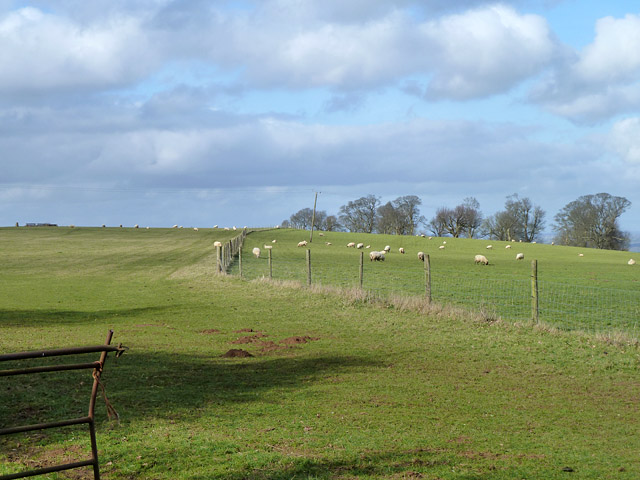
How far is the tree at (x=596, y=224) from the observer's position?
88188 mm

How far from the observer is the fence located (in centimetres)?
1834

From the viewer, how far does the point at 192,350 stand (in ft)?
42.7

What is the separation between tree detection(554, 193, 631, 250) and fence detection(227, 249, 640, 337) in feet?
205

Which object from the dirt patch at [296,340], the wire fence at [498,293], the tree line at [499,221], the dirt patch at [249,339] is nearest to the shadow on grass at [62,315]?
the dirt patch at [249,339]


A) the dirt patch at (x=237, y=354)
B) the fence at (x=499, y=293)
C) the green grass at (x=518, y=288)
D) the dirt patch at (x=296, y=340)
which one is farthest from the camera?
the green grass at (x=518, y=288)

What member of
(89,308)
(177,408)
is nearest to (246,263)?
(89,308)

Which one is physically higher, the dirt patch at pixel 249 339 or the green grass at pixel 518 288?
the green grass at pixel 518 288

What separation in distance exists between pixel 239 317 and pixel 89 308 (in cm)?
598

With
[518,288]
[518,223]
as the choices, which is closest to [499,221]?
[518,223]

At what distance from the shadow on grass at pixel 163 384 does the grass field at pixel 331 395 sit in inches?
1.6

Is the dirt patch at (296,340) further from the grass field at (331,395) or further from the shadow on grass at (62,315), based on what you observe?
the shadow on grass at (62,315)

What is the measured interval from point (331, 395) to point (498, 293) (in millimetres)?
17070

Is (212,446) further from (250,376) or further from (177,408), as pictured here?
(250,376)

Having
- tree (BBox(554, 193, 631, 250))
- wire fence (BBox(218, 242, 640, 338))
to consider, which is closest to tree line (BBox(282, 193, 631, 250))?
tree (BBox(554, 193, 631, 250))
